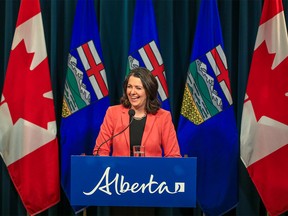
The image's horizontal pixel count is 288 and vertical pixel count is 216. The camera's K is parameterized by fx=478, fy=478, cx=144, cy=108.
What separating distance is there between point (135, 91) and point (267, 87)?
137 centimetres

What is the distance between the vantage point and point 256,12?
4.21 metres

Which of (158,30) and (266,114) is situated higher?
(158,30)

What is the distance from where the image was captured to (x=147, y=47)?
3945 millimetres

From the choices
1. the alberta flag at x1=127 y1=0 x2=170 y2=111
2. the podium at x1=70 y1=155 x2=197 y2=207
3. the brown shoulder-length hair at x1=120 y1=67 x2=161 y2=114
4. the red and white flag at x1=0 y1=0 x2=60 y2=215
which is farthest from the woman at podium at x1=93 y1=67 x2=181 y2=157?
the red and white flag at x1=0 y1=0 x2=60 y2=215

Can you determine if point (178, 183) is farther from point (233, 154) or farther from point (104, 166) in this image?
point (233, 154)

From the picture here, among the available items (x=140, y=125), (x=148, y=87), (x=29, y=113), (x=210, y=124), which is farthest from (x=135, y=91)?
(x=29, y=113)

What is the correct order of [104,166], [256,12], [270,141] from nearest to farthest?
[104,166] → [270,141] → [256,12]

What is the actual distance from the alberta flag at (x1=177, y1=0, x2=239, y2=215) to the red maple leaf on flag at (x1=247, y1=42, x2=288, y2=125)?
0.21 meters

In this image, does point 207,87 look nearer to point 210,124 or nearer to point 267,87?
point 210,124

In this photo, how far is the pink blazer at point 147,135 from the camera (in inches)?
117

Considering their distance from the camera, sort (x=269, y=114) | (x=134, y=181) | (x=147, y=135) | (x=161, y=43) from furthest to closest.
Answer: (x=161, y=43), (x=269, y=114), (x=147, y=135), (x=134, y=181)

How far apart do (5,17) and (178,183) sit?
2569mm

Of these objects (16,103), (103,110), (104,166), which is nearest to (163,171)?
(104,166)

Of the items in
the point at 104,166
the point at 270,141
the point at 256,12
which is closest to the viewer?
the point at 104,166
